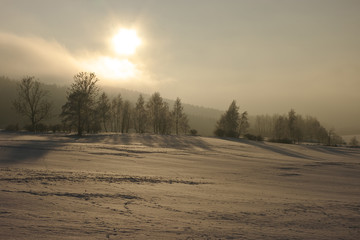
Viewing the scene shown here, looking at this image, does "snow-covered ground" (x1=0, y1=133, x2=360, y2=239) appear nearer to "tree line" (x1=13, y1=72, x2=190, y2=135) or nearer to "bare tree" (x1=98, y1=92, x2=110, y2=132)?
"tree line" (x1=13, y1=72, x2=190, y2=135)

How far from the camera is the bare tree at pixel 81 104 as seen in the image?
1551 inches

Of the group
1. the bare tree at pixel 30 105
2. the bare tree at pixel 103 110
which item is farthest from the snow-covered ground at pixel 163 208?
the bare tree at pixel 30 105

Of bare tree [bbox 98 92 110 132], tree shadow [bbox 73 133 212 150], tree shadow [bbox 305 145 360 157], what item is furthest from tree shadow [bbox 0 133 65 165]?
tree shadow [bbox 305 145 360 157]

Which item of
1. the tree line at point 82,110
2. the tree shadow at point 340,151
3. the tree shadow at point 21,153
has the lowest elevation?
the tree shadow at point 340,151

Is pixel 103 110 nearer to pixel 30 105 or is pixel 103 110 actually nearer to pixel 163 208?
pixel 30 105

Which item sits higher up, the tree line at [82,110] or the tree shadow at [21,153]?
the tree line at [82,110]

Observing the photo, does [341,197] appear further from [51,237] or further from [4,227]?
[4,227]

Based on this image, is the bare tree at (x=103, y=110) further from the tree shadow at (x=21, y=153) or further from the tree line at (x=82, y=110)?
the tree shadow at (x=21, y=153)

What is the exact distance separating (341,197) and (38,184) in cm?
1128

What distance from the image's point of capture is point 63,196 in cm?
722

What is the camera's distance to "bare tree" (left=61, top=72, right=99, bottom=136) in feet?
129

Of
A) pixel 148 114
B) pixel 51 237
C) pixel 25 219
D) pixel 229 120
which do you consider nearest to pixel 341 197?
pixel 51 237

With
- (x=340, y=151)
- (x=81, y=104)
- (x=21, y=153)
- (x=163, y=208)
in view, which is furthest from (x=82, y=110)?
(x=340, y=151)

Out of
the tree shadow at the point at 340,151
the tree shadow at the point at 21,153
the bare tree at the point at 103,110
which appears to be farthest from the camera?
the bare tree at the point at 103,110
